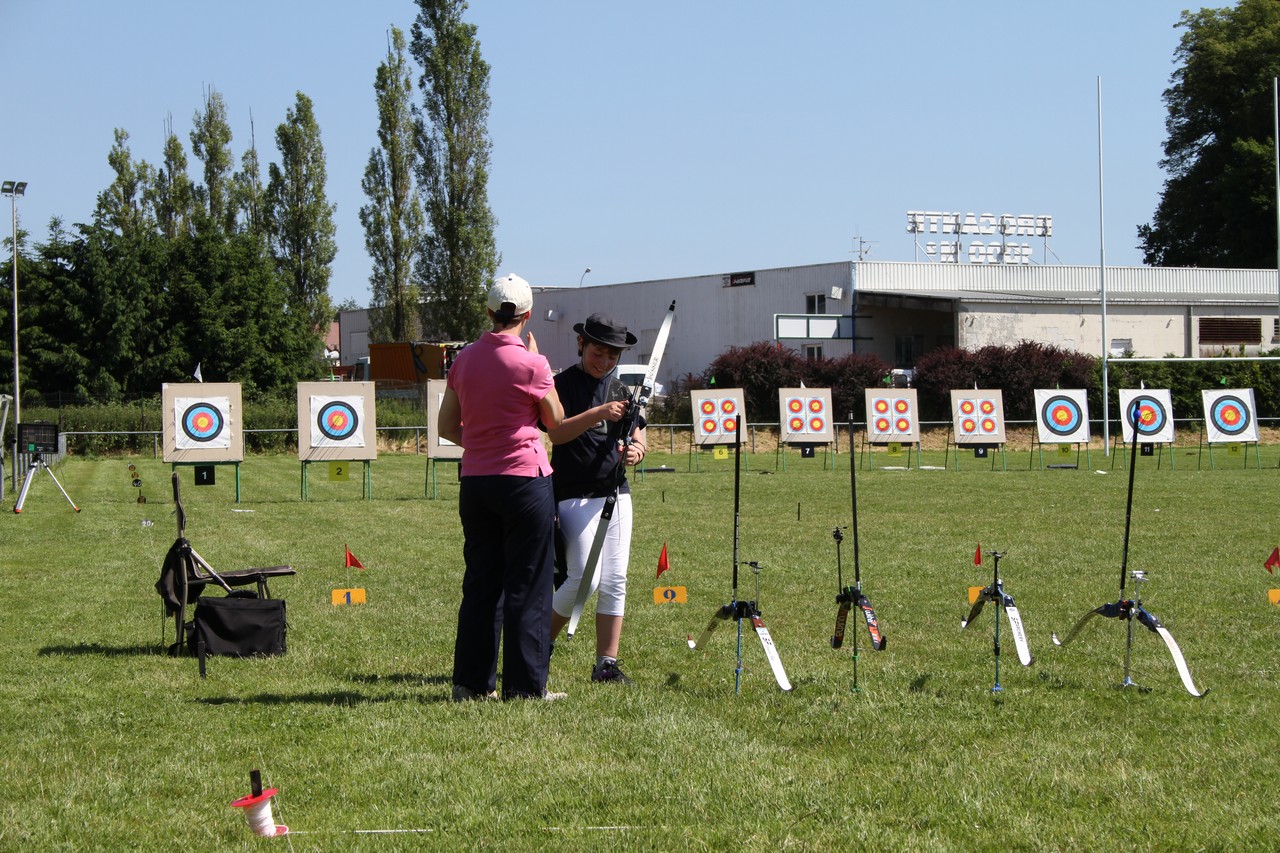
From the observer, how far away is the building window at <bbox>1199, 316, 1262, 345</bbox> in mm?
43594

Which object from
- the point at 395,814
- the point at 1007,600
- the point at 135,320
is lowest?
the point at 395,814

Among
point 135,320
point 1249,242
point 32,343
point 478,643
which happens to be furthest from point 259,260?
point 1249,242

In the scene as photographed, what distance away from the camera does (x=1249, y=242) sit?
186ft

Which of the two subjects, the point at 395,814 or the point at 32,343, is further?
the point at 32,343

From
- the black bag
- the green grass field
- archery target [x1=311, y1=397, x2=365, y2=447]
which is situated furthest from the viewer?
archery target [x1=311, y1=397, x2=365, y2=447]

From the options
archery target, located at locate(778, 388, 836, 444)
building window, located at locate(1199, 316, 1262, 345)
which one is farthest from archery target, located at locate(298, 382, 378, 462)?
building window, located at locate(1199, 316, 1262, 345)

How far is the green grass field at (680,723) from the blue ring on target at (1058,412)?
18122 millimetres

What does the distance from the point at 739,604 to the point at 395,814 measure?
2.10m

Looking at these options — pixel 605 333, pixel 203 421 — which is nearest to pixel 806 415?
pixel 203 421

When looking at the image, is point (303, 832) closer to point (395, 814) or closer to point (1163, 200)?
point (395, 814)

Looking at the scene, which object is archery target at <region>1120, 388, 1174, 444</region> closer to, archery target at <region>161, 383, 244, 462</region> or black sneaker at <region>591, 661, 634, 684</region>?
archery target at <region>161, 383, 244, 462</region>

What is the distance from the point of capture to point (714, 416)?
99.5 ft

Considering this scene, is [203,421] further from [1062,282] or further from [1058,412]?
[1062,282]

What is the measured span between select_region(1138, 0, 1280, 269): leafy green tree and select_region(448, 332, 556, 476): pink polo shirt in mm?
53655
